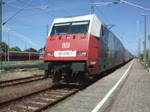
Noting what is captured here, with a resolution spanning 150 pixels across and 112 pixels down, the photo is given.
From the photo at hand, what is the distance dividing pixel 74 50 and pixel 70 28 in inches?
52.7

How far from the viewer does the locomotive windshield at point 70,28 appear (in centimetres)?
985

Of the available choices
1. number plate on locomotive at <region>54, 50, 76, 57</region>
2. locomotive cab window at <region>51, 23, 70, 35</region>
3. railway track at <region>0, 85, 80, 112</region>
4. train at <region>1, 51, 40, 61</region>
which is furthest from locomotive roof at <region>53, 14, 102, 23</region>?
train at <region>1, 51, 40, 61</region>

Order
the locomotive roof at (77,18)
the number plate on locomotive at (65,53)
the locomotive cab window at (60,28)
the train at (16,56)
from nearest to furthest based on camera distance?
the number plate on locomotive at (65,53) → the locomotive roof at (77,18) → the locomotive cab window at (60,28) → the train at (16,56)

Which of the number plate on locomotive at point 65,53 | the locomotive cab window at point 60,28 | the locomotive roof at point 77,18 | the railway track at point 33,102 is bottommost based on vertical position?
the railway track at point 33,102

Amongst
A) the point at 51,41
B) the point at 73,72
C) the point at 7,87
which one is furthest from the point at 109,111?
the point at 7,87

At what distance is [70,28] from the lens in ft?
33.3

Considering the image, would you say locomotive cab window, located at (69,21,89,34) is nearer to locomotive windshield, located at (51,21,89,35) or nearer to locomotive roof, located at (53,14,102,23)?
locomotive windshield, located at (51,21,89,35)

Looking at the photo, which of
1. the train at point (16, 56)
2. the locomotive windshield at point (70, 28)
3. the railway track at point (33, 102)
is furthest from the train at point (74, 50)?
the train at point (16, 56)

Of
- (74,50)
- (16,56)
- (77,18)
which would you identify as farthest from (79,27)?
(16,56)

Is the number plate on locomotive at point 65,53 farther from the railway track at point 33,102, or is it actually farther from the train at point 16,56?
the train at point 16,56

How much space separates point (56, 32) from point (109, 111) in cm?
564

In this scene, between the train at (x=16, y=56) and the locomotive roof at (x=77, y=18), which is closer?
the locomotive roof at (x=77, y=18)

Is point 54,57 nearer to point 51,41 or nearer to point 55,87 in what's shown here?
point 51,41

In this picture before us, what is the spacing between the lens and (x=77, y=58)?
9.20 metres
